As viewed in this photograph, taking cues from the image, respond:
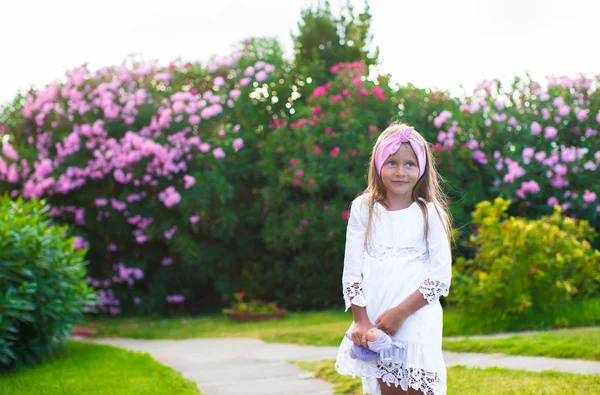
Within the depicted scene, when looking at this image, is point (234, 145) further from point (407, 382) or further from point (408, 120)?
point (407, 382)

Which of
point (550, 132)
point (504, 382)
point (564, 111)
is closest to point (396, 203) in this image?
point (504, 382)

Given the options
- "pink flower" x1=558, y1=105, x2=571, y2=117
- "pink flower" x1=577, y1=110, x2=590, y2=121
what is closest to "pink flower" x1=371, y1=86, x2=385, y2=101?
"pink flower" x1=558, y1=105, x2=571, y2=117

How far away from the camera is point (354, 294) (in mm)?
2721

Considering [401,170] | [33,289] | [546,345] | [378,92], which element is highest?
[378,92]

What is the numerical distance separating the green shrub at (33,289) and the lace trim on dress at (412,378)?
11.0 ft

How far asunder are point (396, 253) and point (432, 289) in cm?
20

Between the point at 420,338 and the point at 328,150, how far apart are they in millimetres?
6793

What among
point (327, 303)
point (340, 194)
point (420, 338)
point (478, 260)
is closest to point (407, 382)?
point (420, 338)

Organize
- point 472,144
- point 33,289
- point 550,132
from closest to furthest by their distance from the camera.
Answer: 1. point 33,289
2. point 550,132
3. point 472,144

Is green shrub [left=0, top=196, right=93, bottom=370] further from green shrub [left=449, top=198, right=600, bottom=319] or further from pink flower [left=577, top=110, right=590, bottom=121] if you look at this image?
pink flower [left=577, top=110, right=590, bottom=121]

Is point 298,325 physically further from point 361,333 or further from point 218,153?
point 361,333

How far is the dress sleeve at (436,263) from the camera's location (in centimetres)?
265

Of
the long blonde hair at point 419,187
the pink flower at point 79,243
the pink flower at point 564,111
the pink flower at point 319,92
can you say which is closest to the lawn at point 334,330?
the pink flower at point 79,243

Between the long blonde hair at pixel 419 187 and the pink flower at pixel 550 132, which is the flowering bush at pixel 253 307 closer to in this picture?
the pink flower at pixel 550 132
